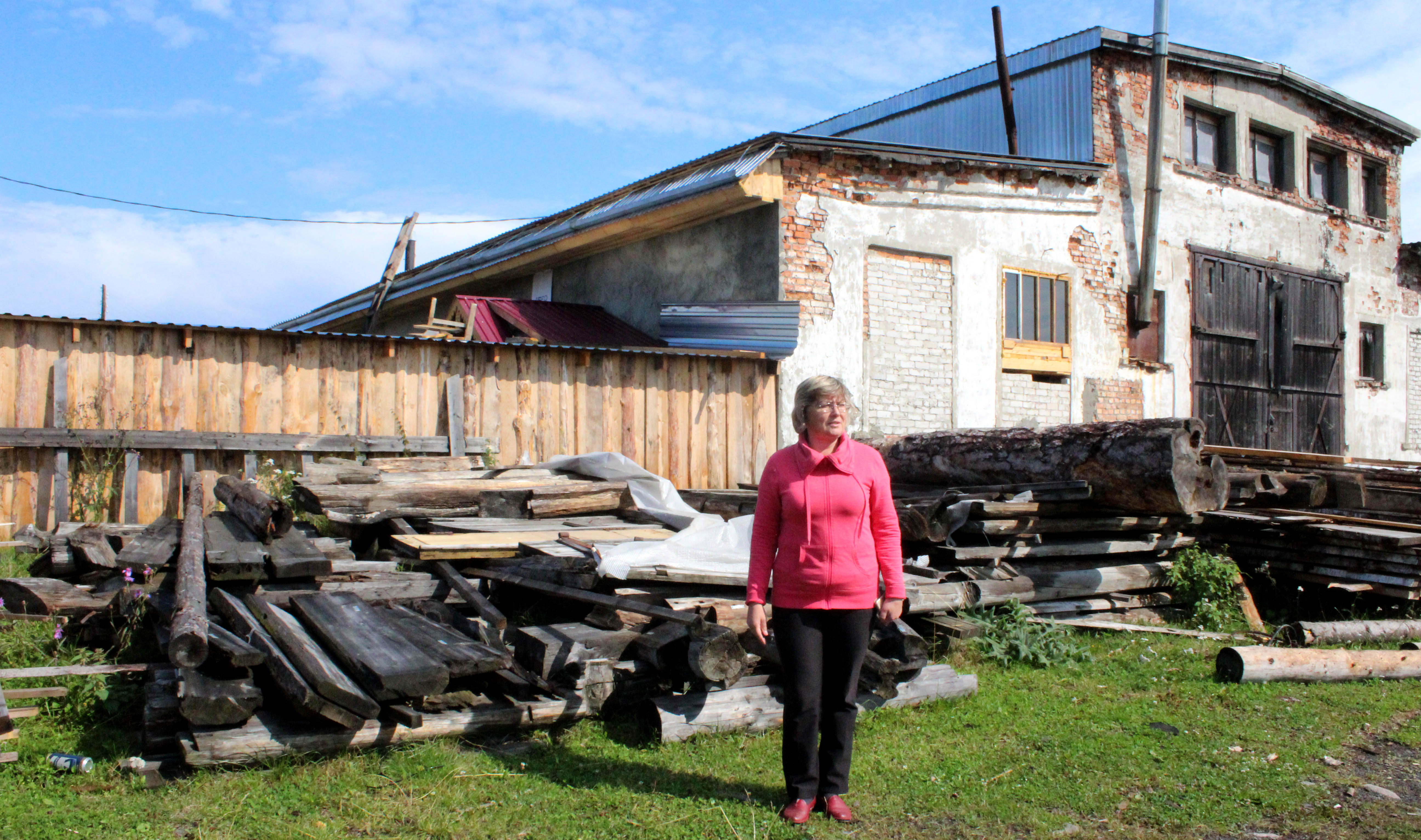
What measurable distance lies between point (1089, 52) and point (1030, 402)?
5411mm

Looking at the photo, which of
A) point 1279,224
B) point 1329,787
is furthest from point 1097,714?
point 1279,224

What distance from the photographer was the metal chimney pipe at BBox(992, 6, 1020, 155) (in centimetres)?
1551

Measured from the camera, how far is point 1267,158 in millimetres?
17125

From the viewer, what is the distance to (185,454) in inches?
359

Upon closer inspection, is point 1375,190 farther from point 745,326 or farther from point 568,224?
point 568,224

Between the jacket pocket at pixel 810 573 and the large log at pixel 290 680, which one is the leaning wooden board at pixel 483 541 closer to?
the large log at pixel 290 680

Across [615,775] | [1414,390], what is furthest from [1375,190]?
[615,775]

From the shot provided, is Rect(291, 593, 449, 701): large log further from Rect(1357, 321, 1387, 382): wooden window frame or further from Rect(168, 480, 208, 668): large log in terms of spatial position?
Rect(1357, 321, 1387, 382): wooden window frame

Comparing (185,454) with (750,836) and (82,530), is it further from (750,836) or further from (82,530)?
(750,836)

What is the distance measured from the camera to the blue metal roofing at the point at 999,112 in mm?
14828

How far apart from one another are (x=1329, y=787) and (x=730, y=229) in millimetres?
8858

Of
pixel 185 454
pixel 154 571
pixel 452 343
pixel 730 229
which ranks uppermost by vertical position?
pixel 730 229

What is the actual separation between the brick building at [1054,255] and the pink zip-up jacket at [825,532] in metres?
→ 7.24

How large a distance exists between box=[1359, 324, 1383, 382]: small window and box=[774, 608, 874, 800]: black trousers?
1806 centimetres
